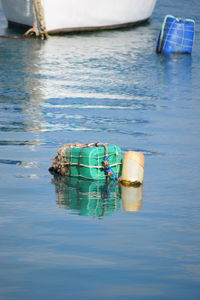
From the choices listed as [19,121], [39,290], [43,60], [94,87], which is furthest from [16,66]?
[39,290]

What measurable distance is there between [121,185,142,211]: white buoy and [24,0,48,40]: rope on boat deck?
24.2 metres

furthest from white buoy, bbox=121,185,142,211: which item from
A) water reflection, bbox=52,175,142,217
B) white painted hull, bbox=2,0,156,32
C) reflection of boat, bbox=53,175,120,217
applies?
white painted hull, bbox=2,0,156,32

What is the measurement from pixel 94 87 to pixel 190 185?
Answer: 37.3 feet

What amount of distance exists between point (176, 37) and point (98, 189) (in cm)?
2135

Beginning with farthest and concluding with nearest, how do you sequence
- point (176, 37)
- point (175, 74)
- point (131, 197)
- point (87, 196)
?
point (176, 37), point (175, 74), point (87, 196), point (131, 197)

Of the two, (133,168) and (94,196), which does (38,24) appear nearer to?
(133,168)

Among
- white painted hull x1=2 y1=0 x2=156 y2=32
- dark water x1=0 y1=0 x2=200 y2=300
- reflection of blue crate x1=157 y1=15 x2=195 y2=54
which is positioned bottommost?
white painted hull x1=2 y1=0 x2=156 y2=32

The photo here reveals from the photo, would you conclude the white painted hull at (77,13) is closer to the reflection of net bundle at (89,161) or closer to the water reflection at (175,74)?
the water reflection at (175,74)

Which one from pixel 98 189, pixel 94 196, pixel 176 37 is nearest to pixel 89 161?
pixel 98 189

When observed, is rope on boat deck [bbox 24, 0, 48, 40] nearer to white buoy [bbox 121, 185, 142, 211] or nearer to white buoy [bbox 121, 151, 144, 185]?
white buoy [bbox 121, 151, 144, 185]

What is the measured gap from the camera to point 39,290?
1103 centimetres

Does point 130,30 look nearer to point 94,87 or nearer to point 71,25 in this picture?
point 71,25

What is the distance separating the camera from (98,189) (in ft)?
53.5

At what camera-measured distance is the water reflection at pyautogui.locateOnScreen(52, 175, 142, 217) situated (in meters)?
14.8
